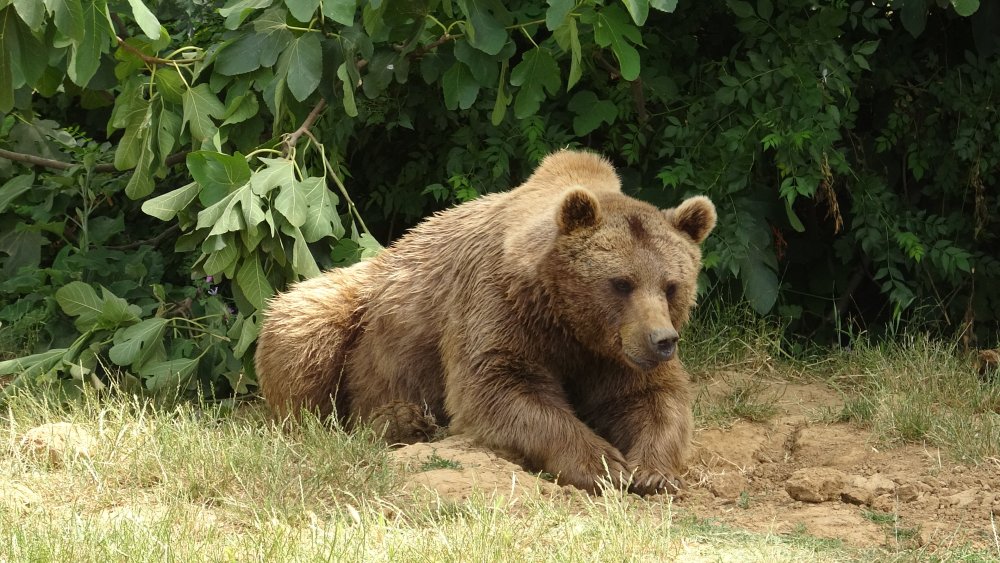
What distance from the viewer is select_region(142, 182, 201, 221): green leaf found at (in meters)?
6.08

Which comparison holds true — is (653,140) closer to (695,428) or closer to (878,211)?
(878,211)

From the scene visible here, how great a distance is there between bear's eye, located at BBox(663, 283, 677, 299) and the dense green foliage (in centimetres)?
114

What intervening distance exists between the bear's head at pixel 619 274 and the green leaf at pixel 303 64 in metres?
1.56

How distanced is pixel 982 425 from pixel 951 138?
255cm

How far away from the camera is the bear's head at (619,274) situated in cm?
495

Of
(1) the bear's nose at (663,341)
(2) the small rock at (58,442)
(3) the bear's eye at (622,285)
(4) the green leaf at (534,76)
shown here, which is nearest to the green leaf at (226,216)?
(2) the small rock at (58,442)

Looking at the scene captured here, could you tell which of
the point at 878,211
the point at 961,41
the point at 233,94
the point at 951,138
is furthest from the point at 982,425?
the point at 233,94

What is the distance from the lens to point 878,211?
7078mm

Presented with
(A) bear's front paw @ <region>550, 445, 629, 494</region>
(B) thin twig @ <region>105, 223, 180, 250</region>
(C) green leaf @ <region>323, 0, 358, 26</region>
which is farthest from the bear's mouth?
(B) thin twig @ <region>105, 223, 180, 250</region>

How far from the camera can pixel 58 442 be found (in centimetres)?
474

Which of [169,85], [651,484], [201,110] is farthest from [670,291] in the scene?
[169,85]

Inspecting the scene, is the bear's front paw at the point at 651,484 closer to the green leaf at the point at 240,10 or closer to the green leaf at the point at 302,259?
the green leaf at the point at 302,259

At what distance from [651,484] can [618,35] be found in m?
2.06

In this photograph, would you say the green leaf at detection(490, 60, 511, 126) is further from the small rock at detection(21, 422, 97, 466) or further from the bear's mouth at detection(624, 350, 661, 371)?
the small rock at detection(21, 422, 97, 466)
